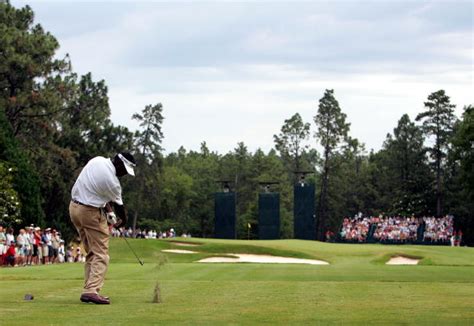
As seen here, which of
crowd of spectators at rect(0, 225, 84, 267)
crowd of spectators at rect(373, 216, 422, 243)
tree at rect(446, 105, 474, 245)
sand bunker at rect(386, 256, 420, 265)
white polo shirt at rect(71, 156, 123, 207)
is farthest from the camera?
tree at rect(446, 105, 474, 245)

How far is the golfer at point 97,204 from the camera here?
13914 millimetres

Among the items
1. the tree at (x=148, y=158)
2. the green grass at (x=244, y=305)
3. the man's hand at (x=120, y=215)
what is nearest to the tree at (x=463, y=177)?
the tree at (x=148, y=158)

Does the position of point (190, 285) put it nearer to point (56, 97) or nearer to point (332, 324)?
point (332, 324)

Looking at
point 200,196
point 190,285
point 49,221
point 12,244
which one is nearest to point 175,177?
point 200,196

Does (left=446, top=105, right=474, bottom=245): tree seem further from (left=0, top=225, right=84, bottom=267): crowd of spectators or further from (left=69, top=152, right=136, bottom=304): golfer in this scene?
(left=69, top=152, right=136, bottom=304): golfer

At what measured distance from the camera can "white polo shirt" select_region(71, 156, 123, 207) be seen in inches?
547

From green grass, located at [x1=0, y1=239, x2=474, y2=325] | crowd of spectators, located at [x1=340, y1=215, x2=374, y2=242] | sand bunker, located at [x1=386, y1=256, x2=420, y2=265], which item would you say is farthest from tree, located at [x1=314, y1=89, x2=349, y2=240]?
green grass, located at [x1=0, y1=239, x2=474, y2=325]

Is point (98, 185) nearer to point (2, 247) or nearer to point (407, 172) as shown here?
point (2, 247)

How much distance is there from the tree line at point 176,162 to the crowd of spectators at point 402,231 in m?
8.24

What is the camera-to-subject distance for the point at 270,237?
8419 centimetres

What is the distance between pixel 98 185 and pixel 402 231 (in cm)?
7983

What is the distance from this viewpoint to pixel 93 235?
46.5 ft

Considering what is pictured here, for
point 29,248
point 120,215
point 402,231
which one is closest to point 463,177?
point 402,231

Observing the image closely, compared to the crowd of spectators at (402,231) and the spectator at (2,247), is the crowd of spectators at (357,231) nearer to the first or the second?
the crowd of spectators at (402,231)
